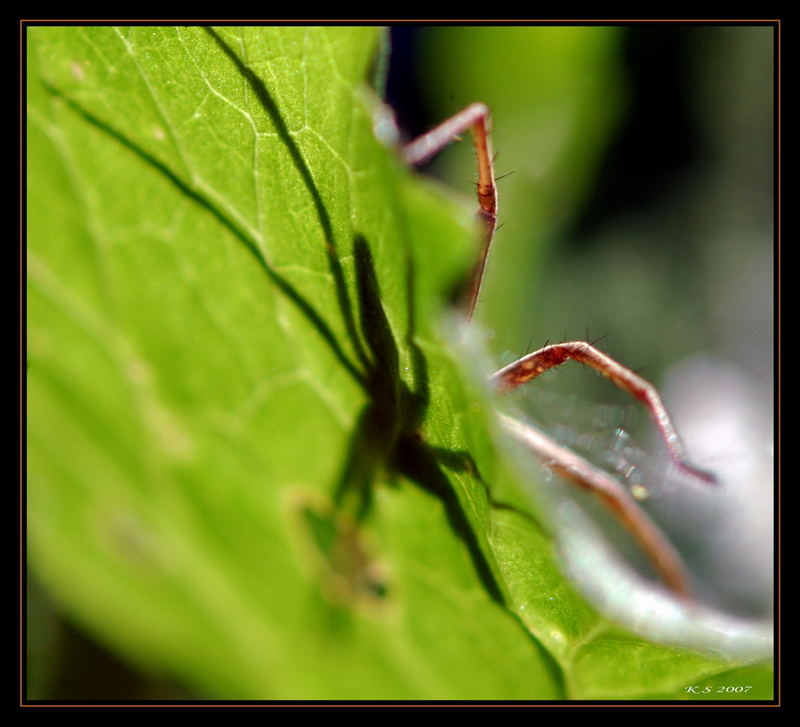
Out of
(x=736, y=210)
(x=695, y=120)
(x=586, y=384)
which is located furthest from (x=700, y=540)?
(x=695, y=120)

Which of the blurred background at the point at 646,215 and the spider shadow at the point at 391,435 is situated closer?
the spider shadow at the point at 391,435

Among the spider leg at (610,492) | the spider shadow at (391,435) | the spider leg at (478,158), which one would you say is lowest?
the spider leg at (610,492)

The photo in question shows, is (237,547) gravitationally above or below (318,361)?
below

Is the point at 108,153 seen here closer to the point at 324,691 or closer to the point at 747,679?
the point at 324,691

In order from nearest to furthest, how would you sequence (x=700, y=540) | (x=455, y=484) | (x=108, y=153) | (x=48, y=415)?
(x=48, y=415) < (x=108, y=153) < (x=455, y=484) < (x=700, y=540)

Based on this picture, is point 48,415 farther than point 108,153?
No

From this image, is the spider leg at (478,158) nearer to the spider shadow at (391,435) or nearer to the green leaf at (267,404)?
the green leaf at (267,404)

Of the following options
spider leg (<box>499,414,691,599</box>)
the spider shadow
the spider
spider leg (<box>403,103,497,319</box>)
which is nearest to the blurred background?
spider leg (<box>499,414,691,599</box>)

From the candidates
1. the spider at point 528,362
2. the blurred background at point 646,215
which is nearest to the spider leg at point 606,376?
the spider at point 528,362
